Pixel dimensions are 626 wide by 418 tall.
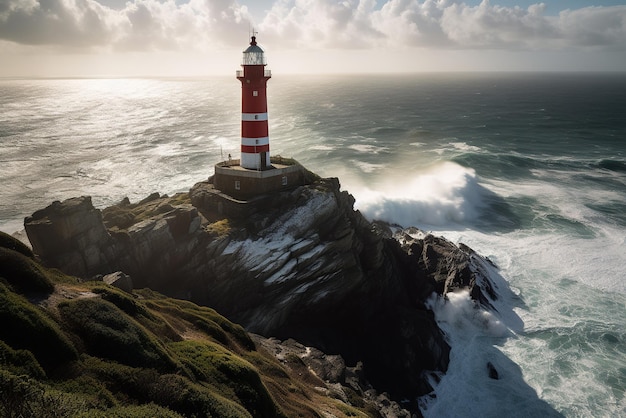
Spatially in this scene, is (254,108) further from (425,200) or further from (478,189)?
(478,189)

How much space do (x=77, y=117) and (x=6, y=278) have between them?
140236 mm

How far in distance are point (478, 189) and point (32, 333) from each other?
61.7 meters

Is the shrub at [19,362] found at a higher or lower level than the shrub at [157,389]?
higher

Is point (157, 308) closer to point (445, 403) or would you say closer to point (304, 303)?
point (304, 303)

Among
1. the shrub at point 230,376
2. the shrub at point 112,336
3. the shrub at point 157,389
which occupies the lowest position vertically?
the shrub at point 230,376

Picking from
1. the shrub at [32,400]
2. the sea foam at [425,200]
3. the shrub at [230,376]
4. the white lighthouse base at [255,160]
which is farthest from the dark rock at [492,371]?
the shrub at [32,400]

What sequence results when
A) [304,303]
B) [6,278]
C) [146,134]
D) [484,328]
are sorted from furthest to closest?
[146,134] < [484,328] < [304,303] < [6,278]

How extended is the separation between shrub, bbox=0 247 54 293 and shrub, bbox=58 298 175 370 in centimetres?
148

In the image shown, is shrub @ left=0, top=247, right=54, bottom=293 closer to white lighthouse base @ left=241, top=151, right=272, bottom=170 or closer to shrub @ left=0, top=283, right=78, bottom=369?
shrub @ left=0, top=283, right=78, bottom=369

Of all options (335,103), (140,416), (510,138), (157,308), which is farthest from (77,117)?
(140,416)

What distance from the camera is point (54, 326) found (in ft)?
46.2

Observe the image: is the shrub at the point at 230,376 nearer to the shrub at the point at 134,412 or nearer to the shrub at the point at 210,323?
the shrub at the point at 134,412

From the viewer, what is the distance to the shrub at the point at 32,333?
1291cm

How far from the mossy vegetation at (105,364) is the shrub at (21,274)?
32mm
